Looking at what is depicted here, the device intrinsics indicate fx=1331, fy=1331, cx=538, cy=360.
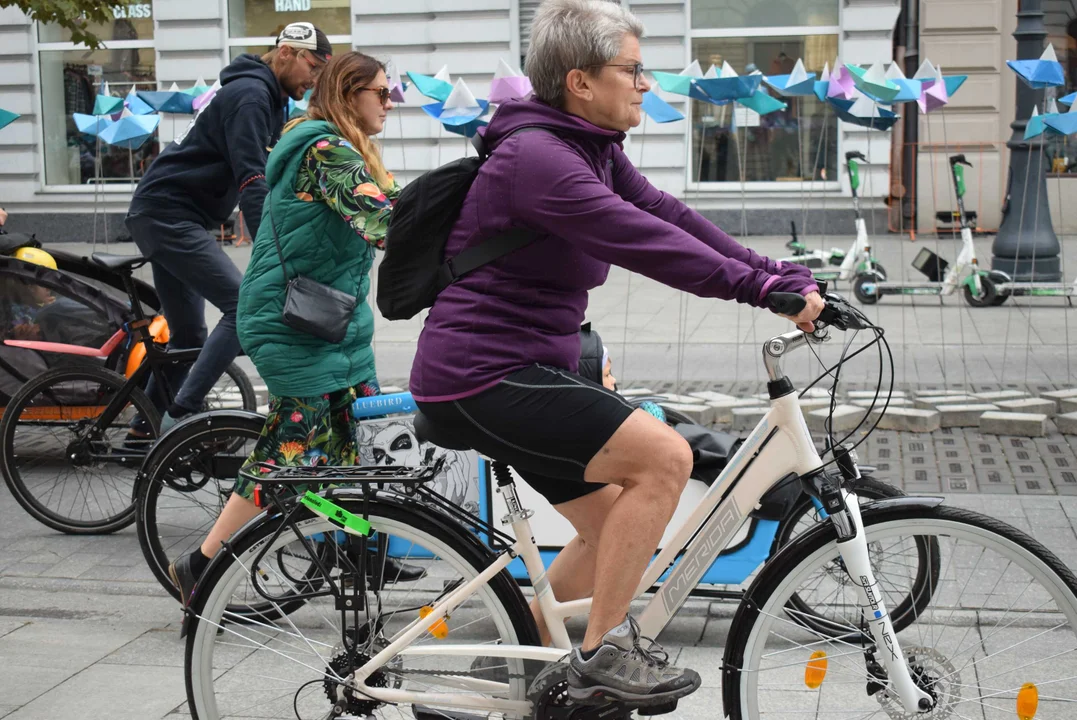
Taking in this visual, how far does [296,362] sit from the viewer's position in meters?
4.21

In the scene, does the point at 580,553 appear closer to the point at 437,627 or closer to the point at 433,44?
the point at 437,627

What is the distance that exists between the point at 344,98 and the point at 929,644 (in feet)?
7.89

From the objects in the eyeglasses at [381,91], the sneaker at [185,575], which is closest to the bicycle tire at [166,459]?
the sneaker at [185,575]

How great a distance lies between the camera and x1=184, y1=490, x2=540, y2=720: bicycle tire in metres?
2.97

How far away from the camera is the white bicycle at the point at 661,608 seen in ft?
9.37

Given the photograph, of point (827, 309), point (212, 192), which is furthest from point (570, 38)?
point (212, 192)

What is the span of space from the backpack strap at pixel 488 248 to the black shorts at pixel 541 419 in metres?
0.25

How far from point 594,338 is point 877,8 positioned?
14.9 metres

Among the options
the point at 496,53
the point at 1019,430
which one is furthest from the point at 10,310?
the point at 496,53

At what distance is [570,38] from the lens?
2.83 m

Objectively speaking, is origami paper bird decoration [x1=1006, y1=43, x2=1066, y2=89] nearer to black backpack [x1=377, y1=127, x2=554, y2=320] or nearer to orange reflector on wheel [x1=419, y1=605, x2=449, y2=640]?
black backpack [x1=377, y1=127, x2=554, y2=320]

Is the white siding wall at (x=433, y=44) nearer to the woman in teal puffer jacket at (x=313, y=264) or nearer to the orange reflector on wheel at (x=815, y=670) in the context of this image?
the woman in teal puffer jacket at (x=313, y=264)

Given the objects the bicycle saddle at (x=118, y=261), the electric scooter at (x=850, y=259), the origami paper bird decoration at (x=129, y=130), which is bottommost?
the electric scooter at (x=850, y=259)

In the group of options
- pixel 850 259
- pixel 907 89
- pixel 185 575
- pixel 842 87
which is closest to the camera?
pixel 185 575
